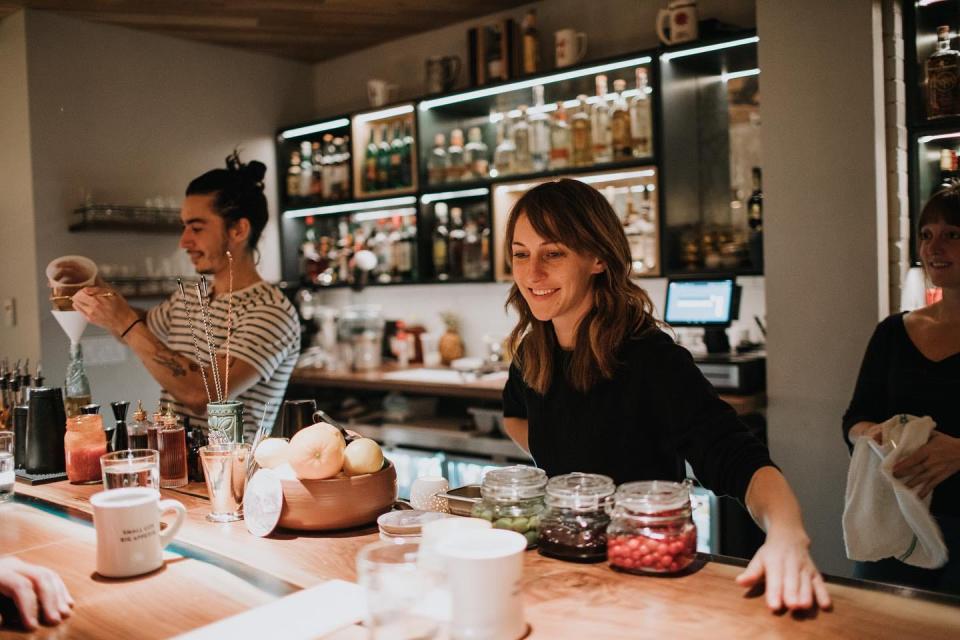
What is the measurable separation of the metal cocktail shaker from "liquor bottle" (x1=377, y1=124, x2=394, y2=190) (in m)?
2.92

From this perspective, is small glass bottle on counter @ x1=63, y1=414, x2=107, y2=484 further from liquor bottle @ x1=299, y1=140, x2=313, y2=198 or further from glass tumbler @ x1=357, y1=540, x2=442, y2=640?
liquor bottle @ x1=299, y1=140, x2=313, y2=198

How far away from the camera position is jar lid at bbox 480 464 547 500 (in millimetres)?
1363

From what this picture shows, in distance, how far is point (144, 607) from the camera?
1212 millimetres

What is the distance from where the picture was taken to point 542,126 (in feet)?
13.6

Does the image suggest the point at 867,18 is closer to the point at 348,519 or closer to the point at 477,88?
the point at 477,88

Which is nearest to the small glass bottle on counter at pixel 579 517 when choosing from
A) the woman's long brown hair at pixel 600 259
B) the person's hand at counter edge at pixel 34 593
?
the woman's long brown hair at pixel 600 259

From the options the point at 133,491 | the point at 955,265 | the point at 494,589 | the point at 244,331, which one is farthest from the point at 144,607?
the point at 955,265

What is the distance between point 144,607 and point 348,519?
0.41m

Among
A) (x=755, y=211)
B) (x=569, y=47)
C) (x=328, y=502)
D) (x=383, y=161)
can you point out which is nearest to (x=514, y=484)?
(x=328, y=502)

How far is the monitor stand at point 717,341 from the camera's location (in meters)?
3.34

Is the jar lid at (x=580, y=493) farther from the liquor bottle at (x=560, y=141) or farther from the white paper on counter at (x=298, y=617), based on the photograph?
the liquor bottle at (x=560, y=141)

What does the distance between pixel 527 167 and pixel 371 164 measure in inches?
45.4

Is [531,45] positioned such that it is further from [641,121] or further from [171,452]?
[171,452]

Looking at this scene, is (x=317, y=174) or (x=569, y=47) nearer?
(x=569, y=47)
